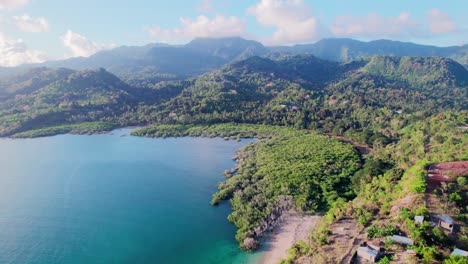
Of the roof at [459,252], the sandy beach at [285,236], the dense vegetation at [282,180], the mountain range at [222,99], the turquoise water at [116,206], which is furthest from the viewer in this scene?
the mountain range at [222,99]

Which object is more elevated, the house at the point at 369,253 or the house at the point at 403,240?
the house at the point at 403,240

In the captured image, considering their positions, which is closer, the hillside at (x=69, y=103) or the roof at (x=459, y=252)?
the roof at (x=459, y=252)

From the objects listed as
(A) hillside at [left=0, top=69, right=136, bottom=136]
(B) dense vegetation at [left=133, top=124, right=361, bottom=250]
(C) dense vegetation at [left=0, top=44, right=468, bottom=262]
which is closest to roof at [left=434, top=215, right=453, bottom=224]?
(C) dense vegetation at [left=0, top=44, right=468, bottom=262]

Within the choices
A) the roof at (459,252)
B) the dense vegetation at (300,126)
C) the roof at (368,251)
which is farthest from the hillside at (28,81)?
the roof at (459,252)

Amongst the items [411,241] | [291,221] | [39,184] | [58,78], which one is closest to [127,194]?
[39,184]

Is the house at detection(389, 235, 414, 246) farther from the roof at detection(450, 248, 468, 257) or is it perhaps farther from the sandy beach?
the sandy beach

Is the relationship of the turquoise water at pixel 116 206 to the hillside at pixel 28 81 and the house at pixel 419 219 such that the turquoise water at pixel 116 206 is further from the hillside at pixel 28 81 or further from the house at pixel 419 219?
the hillside at pixel 28 81

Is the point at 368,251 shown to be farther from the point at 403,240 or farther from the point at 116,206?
the point at 116,206
